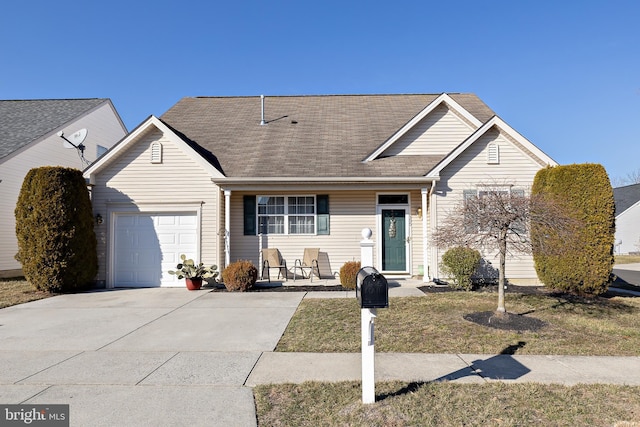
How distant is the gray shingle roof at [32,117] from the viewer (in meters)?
15.1

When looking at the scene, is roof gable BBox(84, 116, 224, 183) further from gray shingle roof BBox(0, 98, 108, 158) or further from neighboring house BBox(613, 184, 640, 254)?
neighboring house BBox(613, 184, 640, 254)

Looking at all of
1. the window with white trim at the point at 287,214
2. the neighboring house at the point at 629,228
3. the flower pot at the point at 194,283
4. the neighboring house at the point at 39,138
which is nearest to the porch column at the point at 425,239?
the window with white trim at the point at 287,214

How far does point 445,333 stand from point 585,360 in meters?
1.81

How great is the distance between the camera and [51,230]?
9852mm

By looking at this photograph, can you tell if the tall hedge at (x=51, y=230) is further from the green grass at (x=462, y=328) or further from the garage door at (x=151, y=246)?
the green grass at (x=462, y=328)

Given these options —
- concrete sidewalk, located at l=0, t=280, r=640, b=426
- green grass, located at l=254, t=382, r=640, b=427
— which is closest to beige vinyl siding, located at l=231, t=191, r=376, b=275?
concrete sidewalk, located at l=0, t=280, r=640, b=426

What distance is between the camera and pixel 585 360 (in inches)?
189

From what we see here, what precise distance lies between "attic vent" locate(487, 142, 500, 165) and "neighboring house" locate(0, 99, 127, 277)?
515 inches

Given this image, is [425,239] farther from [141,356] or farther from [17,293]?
[17,293]

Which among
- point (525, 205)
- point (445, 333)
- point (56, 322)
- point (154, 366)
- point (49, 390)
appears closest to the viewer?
point (49, 390)

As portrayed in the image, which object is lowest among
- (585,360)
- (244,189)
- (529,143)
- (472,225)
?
(585,360)

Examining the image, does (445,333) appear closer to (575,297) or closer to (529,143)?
(575,297)

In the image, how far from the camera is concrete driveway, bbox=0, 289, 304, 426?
3574 millimetres

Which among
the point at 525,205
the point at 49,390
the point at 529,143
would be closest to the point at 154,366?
the point at 49,390
